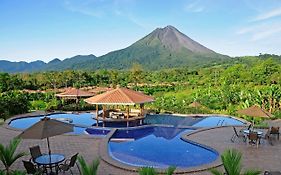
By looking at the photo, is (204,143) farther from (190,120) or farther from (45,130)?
(190,120)

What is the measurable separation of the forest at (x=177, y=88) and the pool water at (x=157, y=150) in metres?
7.16

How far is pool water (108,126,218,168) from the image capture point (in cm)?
1092

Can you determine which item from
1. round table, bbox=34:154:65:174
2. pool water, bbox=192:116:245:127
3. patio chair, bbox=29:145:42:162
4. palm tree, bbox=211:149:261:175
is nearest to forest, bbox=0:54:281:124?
pool water, bbox=192:116:245:127

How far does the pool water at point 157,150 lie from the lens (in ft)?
35.8

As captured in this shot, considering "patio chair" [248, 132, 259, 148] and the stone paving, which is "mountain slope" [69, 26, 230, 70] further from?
"patio chair" [248, 132, 259, 148]

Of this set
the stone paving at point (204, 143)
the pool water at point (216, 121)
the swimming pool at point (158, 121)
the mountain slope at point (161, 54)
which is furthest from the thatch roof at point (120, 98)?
the mountain slope at point (161, 54)

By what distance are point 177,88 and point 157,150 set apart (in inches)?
1246

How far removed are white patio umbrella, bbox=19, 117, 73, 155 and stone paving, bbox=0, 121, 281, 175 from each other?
1354mm

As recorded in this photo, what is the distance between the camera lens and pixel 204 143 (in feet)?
41.8

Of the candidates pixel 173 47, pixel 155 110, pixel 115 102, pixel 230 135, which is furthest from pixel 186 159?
pixel 173 47

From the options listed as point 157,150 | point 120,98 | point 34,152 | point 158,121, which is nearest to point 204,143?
point 157,150

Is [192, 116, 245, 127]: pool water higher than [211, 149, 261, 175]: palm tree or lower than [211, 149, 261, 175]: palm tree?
lower

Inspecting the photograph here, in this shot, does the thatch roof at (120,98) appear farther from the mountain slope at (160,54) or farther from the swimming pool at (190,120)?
the mountain slope at (160,54)

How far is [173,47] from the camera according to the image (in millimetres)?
140000
